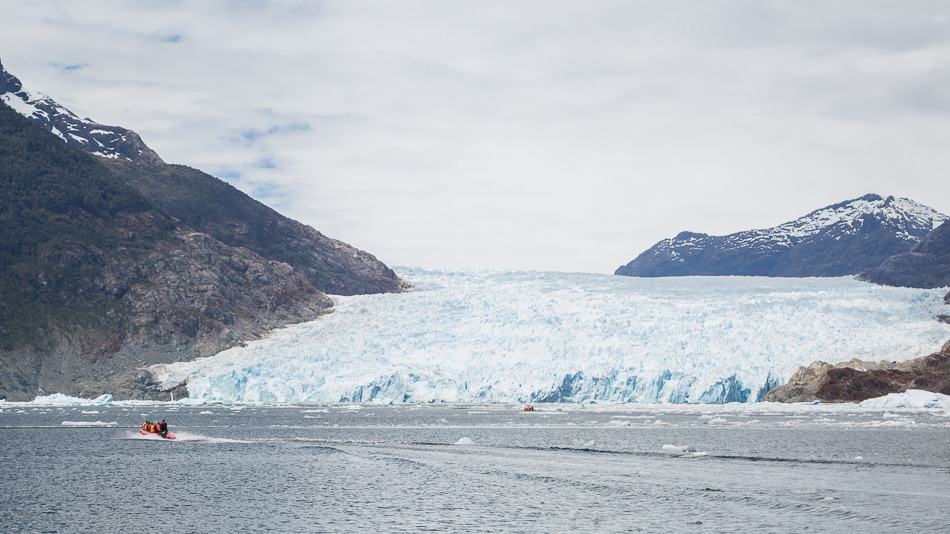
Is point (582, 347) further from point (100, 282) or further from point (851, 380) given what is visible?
point (100, 282)

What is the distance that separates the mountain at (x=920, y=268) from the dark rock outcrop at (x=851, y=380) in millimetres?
78616

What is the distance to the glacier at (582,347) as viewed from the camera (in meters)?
79.8

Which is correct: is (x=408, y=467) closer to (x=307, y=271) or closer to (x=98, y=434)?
(x=98, y=434)

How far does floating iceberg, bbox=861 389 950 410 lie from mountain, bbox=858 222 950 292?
8177 cm

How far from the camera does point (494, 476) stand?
38.3 metres

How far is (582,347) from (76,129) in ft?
461

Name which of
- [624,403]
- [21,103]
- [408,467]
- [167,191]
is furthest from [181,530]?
[21,103]

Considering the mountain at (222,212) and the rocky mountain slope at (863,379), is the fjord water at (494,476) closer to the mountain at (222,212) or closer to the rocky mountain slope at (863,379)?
the rocky mountain slope at (863,379)

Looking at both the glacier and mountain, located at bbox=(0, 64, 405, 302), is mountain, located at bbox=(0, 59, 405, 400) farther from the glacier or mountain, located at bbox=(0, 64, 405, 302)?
the glacier

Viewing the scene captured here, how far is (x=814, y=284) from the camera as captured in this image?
109 meters

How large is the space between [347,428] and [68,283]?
72.9 m

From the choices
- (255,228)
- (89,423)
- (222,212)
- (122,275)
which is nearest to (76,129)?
(222,212)

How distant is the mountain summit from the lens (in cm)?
18325

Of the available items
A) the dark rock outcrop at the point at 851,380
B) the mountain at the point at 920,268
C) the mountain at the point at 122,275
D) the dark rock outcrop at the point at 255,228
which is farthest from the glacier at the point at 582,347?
the mountain at the point at 920,268
